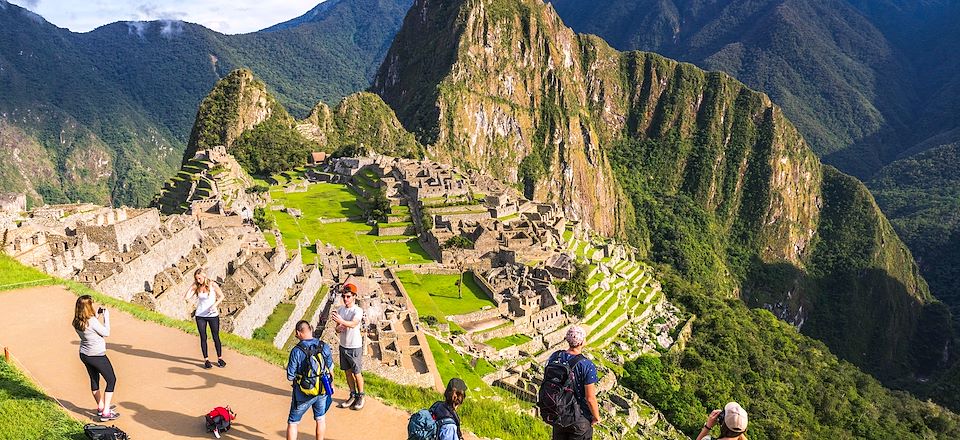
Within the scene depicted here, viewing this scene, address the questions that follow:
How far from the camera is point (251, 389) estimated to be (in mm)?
12328

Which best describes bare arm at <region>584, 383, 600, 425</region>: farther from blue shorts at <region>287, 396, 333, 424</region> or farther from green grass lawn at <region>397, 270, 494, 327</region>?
green grass lawn at <region>397, 270, 494, 327</region>

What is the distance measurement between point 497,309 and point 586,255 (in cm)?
2487

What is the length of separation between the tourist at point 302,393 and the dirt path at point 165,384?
3.00 ft

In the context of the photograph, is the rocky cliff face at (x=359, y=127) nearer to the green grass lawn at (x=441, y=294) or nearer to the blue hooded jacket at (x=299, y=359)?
the green grass lawn at (x=441, y=294)

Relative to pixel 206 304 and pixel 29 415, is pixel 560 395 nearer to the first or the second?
pixel 206 304

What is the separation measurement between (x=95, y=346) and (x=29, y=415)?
4.89 ft

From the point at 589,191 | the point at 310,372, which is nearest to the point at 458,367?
the point at 310,372

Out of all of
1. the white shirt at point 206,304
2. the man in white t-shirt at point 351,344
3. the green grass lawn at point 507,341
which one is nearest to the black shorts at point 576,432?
the man in white t-shirt at point 351,344

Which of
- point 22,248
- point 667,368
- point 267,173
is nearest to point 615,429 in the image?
point 667,368

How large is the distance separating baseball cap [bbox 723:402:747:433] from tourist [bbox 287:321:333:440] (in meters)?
5.91

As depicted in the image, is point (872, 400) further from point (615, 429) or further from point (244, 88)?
point (244, 88)

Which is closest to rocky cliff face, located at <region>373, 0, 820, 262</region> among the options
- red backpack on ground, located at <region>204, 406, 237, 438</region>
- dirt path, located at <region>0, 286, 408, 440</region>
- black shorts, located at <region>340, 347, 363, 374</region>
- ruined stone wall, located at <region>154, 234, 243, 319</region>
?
ruined stone wall, located at <region>154, 234, 243, 319</region>

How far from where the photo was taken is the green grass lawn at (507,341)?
36122 millimetres

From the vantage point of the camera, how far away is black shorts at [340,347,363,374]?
11.7 m
